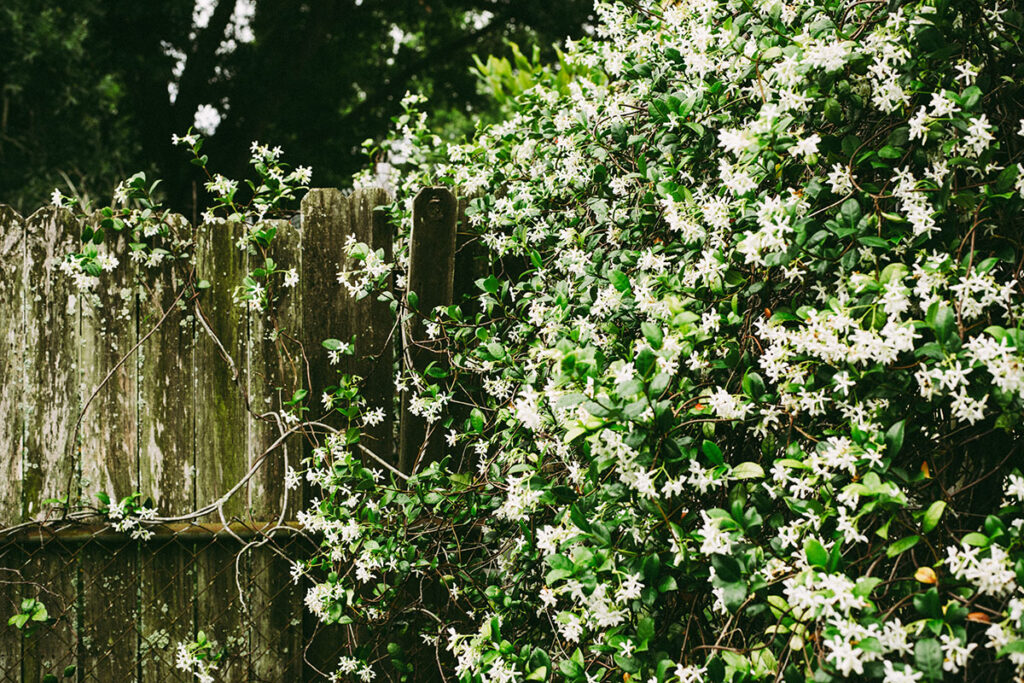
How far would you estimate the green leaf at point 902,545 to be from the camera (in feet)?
3.62

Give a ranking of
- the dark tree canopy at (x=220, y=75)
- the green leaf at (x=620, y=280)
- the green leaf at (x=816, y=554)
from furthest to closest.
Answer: the dark tree canopy at (x=220, y=75) → the green leaf at (x=620, y=280) → the green leaf at (x=816, y=554)

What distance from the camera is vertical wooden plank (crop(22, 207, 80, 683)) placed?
2.07 metres

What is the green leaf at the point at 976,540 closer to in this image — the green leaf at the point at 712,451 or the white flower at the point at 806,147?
the green leaf at the point at 712,451

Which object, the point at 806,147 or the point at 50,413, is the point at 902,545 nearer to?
the point at 806,147

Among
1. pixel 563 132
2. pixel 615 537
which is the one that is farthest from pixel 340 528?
pixel 563 132

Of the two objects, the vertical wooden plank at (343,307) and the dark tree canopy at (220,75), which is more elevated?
the dark tree canopy at (220,75)

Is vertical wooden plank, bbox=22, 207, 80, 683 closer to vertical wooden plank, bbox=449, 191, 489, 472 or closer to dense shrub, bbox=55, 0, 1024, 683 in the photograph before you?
dense shrub, bbox=55, 0, 1024, 683

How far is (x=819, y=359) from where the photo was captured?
1293 mm

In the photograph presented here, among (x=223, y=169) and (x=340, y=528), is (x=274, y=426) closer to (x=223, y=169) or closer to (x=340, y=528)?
(x=340, y=528)

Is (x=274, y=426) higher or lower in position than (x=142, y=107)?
lower

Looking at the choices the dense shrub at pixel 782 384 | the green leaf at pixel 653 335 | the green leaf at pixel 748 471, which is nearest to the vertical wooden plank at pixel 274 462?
the dense shrub at pixel 782 384

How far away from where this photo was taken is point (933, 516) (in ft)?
3.68

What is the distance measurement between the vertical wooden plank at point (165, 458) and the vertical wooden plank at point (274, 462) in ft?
0.63

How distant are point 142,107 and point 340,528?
820 centimetres
